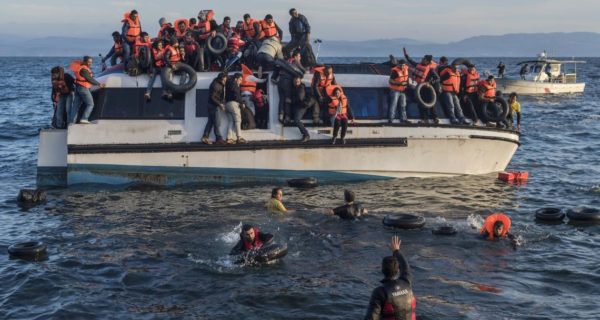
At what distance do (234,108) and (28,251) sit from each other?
6.22 metres

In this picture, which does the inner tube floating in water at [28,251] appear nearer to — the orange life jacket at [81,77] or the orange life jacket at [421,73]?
the orange life jacket at [81,77]

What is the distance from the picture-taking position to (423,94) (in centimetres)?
1809

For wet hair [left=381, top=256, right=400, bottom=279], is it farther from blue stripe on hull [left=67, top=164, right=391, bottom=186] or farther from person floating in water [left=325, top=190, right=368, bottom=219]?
blue stripe on hull [left=67, top=164, right=391, bottom=186]

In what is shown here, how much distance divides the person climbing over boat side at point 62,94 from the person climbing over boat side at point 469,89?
1002 centimetres

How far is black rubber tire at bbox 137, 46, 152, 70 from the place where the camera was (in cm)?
1762

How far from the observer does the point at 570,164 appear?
75.2 ft

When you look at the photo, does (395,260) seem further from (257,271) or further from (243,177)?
(243,177)

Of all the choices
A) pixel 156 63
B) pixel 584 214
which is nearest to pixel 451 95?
pixel 584 214

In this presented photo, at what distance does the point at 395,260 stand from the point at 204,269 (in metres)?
4.43

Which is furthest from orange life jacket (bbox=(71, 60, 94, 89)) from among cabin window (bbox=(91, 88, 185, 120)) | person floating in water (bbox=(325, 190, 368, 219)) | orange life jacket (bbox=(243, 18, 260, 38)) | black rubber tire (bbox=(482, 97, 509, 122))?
black rubber tire (bbox=(482, 97, 509, 122))

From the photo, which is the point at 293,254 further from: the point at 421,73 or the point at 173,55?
the point at 421,73

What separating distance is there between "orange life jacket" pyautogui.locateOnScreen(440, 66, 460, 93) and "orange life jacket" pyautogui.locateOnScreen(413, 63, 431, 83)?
0.41 metres

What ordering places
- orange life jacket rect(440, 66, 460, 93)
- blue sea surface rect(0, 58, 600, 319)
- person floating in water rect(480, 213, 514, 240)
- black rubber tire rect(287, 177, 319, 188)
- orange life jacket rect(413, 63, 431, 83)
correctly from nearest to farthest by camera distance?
blue sea surface rect(0, 58, 600, 319), person floating in water rect(480, 213, 514, 240), black rubber tire rect(287, 177, 319, 188), orange life jacket rect(440, 66, 460, 93), orange life jacket rect(413, 63, 431, 83)

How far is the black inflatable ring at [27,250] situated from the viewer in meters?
12.5
